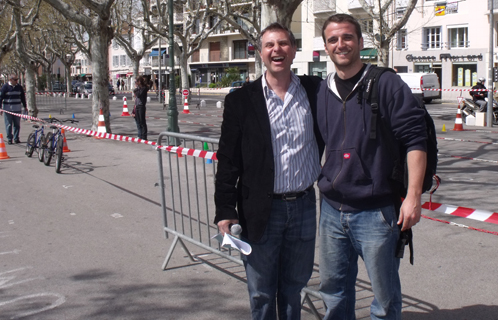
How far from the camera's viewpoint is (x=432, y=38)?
135 feet

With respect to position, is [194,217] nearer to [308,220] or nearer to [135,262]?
[135,262]

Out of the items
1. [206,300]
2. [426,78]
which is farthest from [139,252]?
[426,78]

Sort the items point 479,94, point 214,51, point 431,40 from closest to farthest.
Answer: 1. point 479,94
2. point 431,40
3. point 214,51

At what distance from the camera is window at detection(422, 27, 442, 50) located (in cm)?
4059

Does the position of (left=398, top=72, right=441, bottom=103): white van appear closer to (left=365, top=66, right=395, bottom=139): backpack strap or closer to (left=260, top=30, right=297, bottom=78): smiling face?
(left=260, top=30, right=297, bottom=78): smiling face

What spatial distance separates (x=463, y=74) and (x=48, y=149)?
34096mm

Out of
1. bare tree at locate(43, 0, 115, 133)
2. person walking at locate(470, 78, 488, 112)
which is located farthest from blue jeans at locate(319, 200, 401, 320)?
person walking at locate(470, 78, 488, 112)

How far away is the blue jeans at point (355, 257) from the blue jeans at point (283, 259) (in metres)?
0.10

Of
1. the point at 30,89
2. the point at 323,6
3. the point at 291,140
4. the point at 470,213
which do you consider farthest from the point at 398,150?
the point at 323,6

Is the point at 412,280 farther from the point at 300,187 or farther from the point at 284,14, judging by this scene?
the point at 284,14

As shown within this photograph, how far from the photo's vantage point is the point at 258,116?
119 inches

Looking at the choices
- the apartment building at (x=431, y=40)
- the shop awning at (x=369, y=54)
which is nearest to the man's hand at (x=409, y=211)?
the apartment building at (x=431, y=40)

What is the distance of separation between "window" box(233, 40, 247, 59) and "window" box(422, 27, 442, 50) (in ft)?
90.8

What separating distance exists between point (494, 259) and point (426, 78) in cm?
3050
